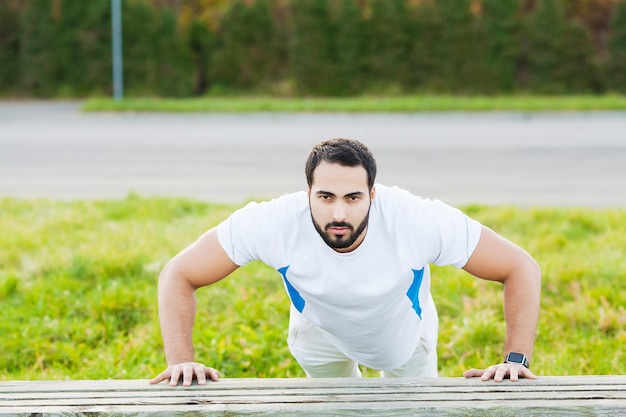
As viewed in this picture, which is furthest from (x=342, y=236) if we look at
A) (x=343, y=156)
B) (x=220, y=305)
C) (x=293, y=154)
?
(x=293, y=154)

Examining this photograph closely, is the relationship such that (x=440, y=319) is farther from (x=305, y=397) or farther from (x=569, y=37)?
(x=569, y=37)

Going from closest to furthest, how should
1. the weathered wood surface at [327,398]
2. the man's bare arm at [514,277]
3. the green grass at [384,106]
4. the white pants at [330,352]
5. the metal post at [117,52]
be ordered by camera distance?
the weathered wood surface at [327,398] < the man's bare arm at [514,277] < the white pants at [330,352] < the green grass at [384,106] < the metal post at [117,52]

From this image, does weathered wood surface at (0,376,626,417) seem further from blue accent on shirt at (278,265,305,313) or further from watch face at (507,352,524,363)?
blue accent on shirt at (278,265,305,313)

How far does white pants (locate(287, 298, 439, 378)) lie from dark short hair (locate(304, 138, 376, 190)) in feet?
2.80

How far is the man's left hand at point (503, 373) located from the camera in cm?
264

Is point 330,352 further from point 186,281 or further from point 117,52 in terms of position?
point 117,52

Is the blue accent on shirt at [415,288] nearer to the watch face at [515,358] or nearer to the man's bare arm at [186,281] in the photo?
the watch face at [515,358]

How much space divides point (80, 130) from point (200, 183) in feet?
22.4

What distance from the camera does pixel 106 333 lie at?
4.85 metres

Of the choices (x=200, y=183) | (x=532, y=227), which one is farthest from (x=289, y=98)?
(x=532, y=227)

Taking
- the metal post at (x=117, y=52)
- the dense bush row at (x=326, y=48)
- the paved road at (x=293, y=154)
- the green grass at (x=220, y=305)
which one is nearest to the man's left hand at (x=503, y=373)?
the green grass at (x=220, y=305)

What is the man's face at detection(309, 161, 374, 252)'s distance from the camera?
8.68 ft

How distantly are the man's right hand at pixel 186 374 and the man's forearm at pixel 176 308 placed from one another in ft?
0.52

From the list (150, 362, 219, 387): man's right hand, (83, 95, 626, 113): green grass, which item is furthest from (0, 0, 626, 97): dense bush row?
(150, 362, 219, 387): man's right hand
